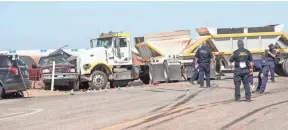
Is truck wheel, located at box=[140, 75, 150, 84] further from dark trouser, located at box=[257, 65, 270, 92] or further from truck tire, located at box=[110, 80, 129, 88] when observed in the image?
dark trouser, located at box=[257, 65, 270, 92]

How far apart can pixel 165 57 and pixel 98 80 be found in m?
3.77

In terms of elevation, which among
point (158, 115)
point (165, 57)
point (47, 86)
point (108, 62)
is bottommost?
point (158, 115)

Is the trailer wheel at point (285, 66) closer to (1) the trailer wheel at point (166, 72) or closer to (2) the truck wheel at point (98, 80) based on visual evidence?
(1) the trailer wheel at point (166, 72)

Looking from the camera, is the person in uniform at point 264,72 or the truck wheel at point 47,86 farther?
the truck wheel at point 47,86

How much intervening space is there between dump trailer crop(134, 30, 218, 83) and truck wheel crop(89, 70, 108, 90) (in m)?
2.60

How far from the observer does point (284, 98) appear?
11969 mm

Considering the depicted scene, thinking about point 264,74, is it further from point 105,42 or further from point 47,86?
point 47,86

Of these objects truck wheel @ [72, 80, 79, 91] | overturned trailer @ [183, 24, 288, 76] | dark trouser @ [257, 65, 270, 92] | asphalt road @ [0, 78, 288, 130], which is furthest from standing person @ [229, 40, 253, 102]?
overturned trailer @ [183, 24, 288, 76]

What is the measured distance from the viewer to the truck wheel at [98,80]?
19.8 metres

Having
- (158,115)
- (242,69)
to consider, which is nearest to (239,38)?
(242,69)

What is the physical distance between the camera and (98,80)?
19891 mm

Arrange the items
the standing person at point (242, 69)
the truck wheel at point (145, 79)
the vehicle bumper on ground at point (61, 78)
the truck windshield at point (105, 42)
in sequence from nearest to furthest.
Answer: the standing person at point (242, 69) → the vehicle bumper on ground at point (61, 78) → the truck windshield at point (105, 42) → the truck wheel at point (145, 79)

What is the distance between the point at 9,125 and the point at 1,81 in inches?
248

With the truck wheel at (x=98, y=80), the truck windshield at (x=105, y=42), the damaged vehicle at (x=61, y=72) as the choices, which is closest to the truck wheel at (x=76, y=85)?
the damaged vehicle at (x=61, y=72)
